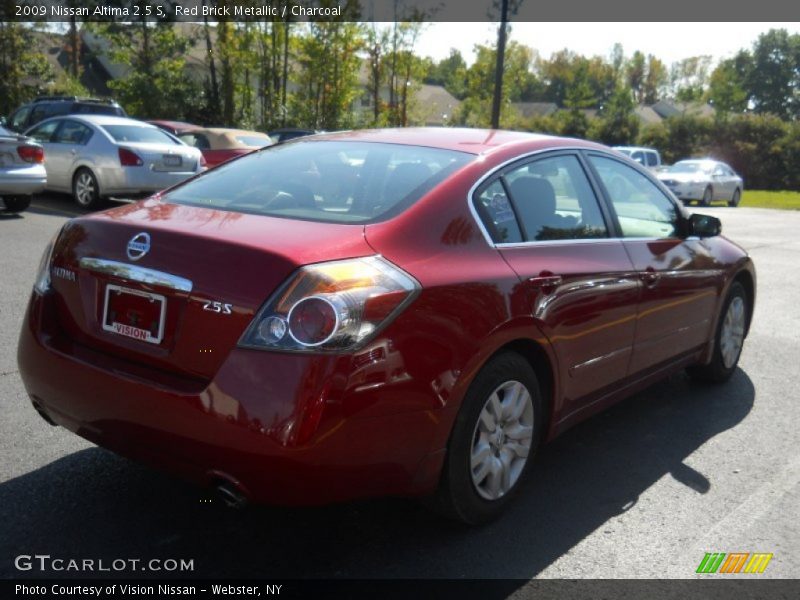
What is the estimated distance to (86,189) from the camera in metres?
13.3

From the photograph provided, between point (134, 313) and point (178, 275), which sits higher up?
point (178, 275)

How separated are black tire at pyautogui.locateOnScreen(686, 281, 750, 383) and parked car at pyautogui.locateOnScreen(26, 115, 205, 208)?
923 cm

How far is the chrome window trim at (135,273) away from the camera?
302cm

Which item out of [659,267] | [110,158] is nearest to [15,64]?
[110,158]

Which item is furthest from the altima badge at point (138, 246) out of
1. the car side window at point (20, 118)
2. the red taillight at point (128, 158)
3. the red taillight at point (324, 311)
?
the car side window at point (20, 118)

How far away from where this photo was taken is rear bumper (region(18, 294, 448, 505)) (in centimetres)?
279

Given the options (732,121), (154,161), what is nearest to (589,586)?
(154,161)

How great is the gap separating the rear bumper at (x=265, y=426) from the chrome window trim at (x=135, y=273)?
0.31 meters

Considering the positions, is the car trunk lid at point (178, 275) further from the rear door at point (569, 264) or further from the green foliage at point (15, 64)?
Result: the green foliage at point (15, 64)

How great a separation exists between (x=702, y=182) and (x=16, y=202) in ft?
68.4

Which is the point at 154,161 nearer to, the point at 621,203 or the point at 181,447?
the point at 621,203

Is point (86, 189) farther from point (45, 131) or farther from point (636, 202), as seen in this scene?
point (636, 202)

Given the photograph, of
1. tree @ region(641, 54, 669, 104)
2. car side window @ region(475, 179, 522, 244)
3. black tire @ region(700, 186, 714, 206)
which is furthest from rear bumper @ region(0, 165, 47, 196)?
tree @ region(641, 54, 669, 104)

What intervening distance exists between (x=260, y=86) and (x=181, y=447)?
125ft
